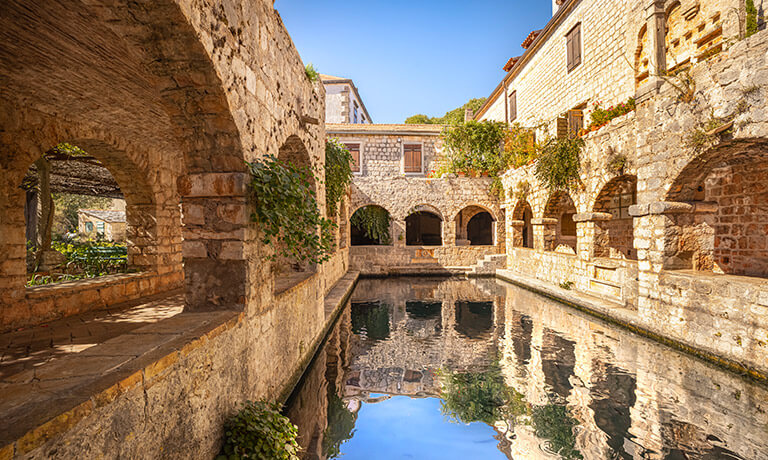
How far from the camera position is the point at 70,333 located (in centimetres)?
337

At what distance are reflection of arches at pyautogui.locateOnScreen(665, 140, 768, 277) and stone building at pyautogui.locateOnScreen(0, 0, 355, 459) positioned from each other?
537 centimetres

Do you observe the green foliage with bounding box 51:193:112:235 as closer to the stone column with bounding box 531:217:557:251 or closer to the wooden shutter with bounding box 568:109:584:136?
the stone column with bounding box 531:217:557:251

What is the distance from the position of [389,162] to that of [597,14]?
362 inches

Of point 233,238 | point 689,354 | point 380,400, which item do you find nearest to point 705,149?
point 689,354

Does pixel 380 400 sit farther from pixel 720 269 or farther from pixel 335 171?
pixel 720 269

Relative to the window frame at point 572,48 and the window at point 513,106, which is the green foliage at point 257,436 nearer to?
the window frame at point 572,48

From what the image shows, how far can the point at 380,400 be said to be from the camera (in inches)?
151

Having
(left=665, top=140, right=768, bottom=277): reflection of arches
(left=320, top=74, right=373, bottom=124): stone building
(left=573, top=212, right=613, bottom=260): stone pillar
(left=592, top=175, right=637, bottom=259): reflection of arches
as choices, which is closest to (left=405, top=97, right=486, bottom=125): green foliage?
(left=320, top=74, right=373, bottom=124): stone building

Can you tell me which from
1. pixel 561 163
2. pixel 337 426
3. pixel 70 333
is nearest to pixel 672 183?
pixel 561 163

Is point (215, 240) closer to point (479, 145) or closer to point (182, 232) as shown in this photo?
point (182, 232)

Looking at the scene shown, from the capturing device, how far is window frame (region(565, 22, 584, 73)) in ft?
36.9

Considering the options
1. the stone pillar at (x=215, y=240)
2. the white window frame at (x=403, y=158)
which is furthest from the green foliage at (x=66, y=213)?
the stone pillar at (x=215, y=240)

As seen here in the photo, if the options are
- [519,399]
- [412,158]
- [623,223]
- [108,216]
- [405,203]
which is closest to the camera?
[519,399]

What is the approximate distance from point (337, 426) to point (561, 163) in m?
7.99
